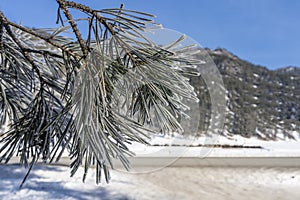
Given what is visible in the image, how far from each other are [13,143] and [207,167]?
152 inches

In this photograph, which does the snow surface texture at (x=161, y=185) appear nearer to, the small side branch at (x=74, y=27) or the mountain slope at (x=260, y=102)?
the small side branch at (x=74, y=27)

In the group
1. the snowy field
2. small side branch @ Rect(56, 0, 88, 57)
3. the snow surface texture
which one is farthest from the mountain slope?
small side branch @ Rect(56, 0, 88, 57)

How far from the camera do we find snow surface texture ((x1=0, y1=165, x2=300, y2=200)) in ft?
9.25

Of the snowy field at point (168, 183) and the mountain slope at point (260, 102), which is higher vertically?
the mountain slope at point (260, 102)

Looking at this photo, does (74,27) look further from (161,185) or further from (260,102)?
(260,102)

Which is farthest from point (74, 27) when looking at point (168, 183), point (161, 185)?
point (168, 183)

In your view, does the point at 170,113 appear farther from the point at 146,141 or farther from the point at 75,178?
the point at 75,178

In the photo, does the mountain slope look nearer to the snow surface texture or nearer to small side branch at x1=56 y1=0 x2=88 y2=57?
the snow surface texture

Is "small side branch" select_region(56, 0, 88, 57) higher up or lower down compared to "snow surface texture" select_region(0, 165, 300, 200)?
higher up

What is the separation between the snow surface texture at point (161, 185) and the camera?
282 centimetres

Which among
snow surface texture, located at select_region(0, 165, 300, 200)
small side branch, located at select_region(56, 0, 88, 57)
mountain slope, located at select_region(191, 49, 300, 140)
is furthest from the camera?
mountain slope, located at select_region(191, 49, 300, 140)

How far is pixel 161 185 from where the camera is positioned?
128 inches

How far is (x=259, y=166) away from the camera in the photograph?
455 cm

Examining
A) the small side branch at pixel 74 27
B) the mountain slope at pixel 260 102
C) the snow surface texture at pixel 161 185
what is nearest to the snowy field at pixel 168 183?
the snow surface texture at pixel 161 185
